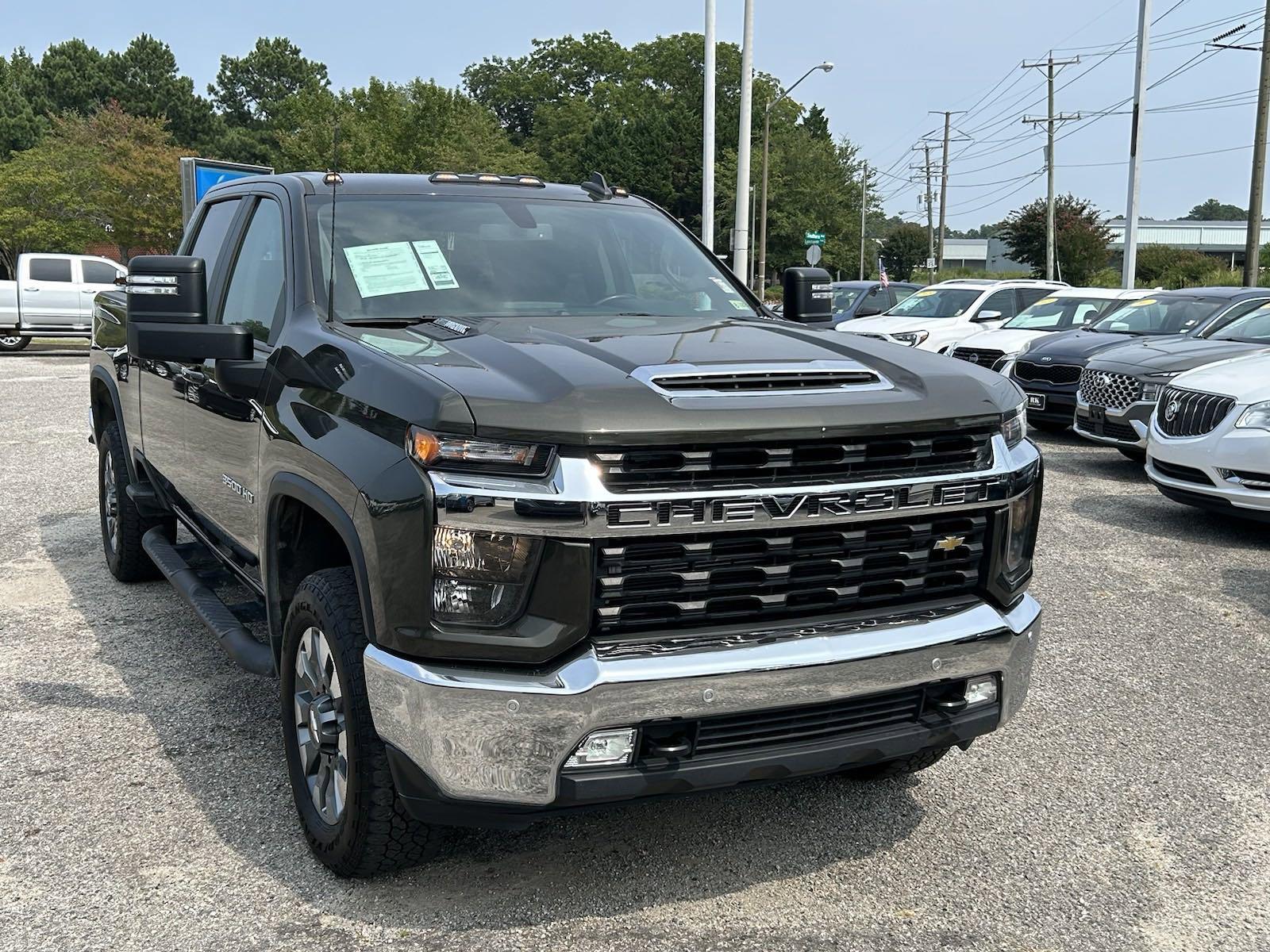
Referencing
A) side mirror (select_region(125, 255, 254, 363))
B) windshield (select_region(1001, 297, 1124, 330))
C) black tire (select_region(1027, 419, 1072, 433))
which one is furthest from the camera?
windshield (select_region(1001, 297, 1124, 330))

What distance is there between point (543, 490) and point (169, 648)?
3332mm

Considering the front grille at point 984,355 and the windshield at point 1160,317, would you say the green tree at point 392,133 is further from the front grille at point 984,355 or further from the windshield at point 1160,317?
the windshield at point 1160,317

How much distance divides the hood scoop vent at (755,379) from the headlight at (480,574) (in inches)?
20.8

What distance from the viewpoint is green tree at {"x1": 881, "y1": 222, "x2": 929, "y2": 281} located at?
332ft

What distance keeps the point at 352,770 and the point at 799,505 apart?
4.23 ft

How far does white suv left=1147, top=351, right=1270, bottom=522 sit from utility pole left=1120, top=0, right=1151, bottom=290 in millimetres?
21885

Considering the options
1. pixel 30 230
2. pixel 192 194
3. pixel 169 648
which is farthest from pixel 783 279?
pixel 30 230

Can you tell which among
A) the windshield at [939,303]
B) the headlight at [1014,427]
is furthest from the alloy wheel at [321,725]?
the windshield at [939,303]

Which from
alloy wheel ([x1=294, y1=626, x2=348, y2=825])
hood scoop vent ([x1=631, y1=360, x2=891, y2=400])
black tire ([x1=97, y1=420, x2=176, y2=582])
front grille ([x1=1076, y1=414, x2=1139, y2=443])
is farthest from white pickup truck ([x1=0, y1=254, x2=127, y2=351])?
hood scoop vent ([x1=631, y1=360, x2=891, y2=400])

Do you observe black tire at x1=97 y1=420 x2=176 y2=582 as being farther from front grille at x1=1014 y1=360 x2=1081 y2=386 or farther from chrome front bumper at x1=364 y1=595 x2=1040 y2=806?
front grille at x1=1014 y1=360 x2=1081 y2=386

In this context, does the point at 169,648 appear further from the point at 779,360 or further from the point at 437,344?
the point at 779,360

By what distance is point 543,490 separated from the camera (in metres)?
2.68

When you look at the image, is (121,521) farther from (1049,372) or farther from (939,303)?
(939,303)

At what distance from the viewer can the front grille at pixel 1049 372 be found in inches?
490
